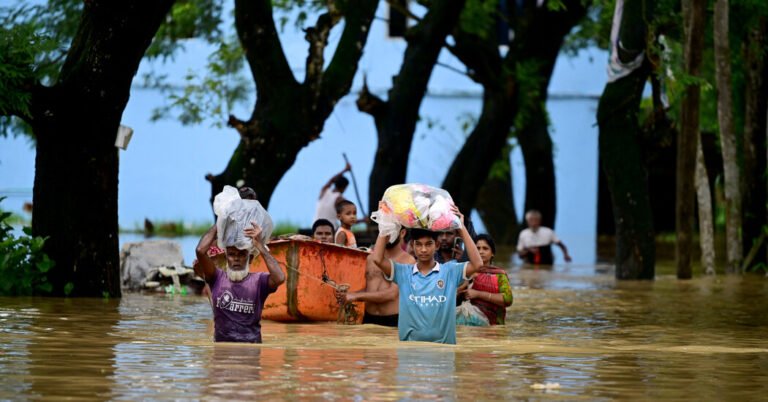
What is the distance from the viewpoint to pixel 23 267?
54.1 ft

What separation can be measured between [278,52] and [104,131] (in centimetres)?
518

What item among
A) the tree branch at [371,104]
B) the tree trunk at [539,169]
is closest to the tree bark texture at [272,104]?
the tree branch at [371,104]

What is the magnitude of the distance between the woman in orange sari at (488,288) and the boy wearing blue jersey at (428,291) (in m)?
2.82

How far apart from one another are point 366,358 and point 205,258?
1.28 m

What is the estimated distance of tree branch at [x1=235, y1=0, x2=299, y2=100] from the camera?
21.1 metres

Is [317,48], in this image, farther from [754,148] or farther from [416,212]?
[416,212]

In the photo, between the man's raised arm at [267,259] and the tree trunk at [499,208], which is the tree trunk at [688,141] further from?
the man's raised arm at [267,259]

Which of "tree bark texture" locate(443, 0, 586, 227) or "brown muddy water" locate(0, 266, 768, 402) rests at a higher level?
"tree bark texture" locate(443, 0, 586, 227)

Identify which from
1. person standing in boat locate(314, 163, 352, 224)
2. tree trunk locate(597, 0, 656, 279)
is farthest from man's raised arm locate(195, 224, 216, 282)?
tree trunk locate(597, 0, 656, 279)

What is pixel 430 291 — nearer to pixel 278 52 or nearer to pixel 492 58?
pixel 278 52

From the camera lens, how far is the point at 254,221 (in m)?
10.7

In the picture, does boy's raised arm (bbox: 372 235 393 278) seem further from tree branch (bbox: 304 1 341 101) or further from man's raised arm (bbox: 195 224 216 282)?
tree branch (bbox: 304 1 341 101)

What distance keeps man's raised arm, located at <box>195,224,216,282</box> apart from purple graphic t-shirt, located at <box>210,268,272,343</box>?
1.9 inches

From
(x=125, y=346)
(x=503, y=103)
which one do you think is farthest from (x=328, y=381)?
(x=503, y=103)
